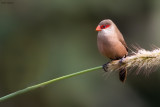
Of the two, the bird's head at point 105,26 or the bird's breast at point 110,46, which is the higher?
the bird's head at point 105,26

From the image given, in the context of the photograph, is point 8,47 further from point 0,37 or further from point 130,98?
point 130,98

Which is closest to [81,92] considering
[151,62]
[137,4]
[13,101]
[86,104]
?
[86,104]

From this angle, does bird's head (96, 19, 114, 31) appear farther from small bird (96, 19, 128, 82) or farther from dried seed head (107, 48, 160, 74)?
dried seed head (107, 48, 160, 74)

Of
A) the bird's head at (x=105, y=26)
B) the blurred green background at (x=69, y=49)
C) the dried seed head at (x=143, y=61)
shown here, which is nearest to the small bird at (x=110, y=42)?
the bird's head at (x=105, y=26)

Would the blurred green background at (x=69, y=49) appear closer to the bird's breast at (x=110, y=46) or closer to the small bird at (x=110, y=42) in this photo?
the small bird at (x=110, y=42)

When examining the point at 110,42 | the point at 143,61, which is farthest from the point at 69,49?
the point at 143,61

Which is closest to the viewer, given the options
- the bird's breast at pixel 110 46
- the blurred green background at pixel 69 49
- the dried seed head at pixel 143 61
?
the dried seed head at pixel 143 61

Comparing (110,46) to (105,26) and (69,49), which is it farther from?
(69,49)

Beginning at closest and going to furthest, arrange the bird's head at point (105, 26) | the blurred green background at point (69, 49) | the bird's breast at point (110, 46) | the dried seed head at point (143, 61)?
the dried seed head at point (143, 61) → the bird's breast at point (110, 46) → the bird's head at point (105, 26) → the blurred green background at point (69, 49)

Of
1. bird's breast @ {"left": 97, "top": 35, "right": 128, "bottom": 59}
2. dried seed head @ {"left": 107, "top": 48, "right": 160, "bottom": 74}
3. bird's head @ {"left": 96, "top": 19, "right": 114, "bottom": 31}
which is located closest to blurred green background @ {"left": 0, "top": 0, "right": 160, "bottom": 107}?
bird's head @ {"left": 96, "top": 19, "right": 114, "bottom": 31}
